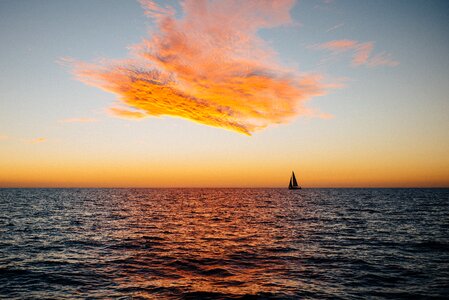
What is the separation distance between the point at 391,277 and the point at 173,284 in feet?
47.1

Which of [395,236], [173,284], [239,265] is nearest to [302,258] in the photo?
[239,265]

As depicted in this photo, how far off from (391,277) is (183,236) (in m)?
22.4

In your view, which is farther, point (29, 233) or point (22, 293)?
point (29, 233)

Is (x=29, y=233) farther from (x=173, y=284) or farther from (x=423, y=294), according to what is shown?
(x=423, y=294)

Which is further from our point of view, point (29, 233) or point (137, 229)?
point (137, 229)

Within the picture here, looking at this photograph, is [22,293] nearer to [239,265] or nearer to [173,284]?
[173,284]

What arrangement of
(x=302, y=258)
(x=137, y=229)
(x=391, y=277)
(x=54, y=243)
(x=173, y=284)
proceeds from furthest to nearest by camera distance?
1. (x=137, y=229)
2. (x=54, y=243)
3. (x=302, y=258)
4. (x=391, y=277)
5. (x=173, y=284)

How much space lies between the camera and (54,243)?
30.0 meters

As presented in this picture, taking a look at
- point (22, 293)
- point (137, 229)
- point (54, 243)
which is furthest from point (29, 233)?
point (22, 293)

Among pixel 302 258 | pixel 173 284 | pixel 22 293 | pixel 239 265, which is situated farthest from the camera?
pixel 302 258

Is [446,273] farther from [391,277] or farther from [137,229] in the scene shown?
[137,229]

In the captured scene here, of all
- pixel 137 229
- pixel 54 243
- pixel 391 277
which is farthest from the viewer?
pixel 137 229

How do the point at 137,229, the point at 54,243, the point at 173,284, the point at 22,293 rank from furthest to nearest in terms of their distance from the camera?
the point at 137,229, the point at 54,243, the point at 173,284, the point at 22,293

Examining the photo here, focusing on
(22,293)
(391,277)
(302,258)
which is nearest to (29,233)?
(22,293)
